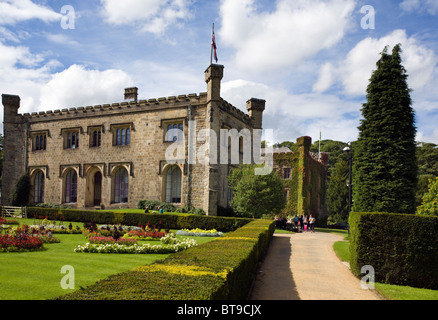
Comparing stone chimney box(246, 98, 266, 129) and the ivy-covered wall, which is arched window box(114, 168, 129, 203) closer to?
stone chimney box(246, 98, 266, 129)

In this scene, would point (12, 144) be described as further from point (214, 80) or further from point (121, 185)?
point (214, 80)

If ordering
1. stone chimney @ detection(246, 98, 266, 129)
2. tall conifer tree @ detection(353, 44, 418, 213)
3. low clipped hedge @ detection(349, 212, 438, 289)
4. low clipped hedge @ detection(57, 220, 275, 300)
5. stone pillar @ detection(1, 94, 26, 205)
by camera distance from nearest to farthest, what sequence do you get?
1. low clipped hedge @ detection(57, 220, 275, 300)
2. low clipped hedge @ detection(349, 212, 438, 289)
3. tall conifer tree @ detection(353, 44, 418, 213)
4. stone chimney @ detection(246, 98, 266, 129)
5. stone pillar @ detection(1, 94, 26, 205)

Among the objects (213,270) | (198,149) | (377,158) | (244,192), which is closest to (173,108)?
(198,149)

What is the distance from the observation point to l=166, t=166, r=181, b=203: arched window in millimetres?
29297

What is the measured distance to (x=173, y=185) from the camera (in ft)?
96.8

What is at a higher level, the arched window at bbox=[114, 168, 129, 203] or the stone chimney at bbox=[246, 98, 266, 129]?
the stone chimney at bbox=[246, 98, 266, 129]

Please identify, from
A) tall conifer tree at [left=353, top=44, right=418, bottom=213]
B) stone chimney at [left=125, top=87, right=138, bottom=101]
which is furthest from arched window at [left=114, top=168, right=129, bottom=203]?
tall conifer tree at [left=353, top=44, right=418, bottom=213]

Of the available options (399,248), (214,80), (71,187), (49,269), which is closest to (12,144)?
(71,187)

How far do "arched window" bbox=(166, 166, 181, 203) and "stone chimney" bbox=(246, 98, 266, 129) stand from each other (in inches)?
402

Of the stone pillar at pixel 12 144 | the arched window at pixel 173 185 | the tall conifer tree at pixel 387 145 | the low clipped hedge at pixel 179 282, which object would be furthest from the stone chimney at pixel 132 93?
the low clipped hedge at pixel 179 282
